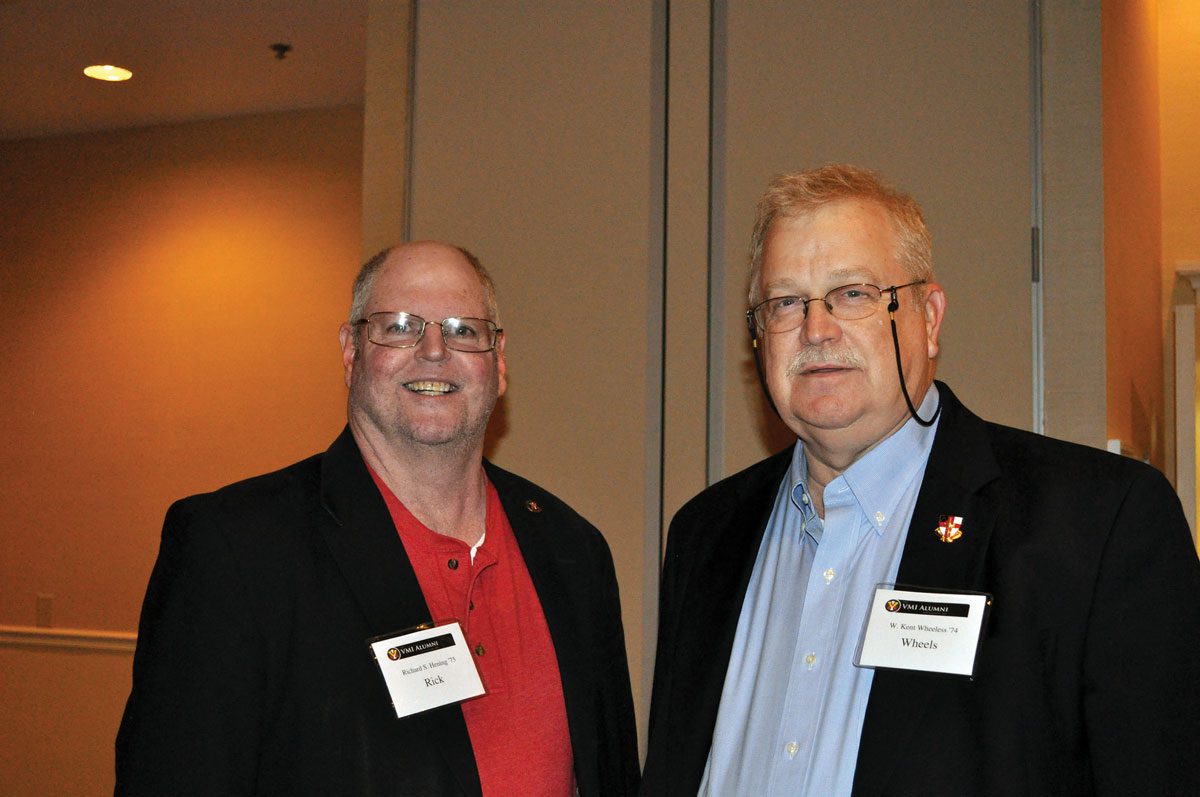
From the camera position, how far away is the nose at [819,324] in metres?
1.84

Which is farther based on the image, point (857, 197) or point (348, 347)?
point (348, 347)

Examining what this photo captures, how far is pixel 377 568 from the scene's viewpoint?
6.66 feet

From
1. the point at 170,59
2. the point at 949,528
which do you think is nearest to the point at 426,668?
the point at 949,528

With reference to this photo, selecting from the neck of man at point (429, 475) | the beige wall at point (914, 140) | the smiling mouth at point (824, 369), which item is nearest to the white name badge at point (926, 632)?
the smiling mouth at point (824, 369)

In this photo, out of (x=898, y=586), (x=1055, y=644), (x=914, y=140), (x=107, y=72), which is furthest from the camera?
(x=107, y=72)

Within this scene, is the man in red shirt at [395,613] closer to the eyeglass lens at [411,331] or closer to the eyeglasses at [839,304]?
the eyeglass lens at [411,331]

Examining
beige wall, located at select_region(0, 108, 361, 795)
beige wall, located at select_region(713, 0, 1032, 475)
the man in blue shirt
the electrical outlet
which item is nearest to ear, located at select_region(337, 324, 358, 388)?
the man in blue shirt

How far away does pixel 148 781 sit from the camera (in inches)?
71.7

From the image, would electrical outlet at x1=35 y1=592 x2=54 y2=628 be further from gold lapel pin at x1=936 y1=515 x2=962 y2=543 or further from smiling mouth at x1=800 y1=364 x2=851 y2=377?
gold lapel pin at x1=936 y1=515 x2=962 y2=543

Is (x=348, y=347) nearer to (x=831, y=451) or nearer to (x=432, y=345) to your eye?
(x=432, y=345)

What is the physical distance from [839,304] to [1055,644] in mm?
614

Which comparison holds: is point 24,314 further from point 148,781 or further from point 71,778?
point 148,781

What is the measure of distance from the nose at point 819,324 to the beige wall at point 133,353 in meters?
3.98

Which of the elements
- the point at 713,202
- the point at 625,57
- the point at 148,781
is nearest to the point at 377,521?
the point at 148,781
